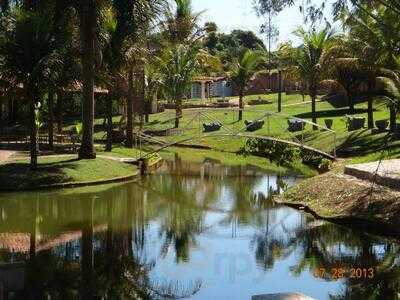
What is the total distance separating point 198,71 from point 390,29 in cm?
3669

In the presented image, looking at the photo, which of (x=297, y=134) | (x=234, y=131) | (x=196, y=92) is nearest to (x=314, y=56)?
(x=297, y=134)

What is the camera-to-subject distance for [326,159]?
3338cm

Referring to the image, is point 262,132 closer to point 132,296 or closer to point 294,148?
point 294,148

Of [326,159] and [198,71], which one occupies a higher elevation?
[198,71]

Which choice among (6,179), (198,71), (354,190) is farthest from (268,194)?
(198,71)

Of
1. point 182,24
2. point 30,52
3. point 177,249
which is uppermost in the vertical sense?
point 182,24

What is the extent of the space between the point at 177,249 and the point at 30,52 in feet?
39.8

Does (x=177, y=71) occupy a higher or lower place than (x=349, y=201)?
higher

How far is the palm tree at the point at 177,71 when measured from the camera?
52.3 m

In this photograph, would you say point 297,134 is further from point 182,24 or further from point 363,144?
point 182,24

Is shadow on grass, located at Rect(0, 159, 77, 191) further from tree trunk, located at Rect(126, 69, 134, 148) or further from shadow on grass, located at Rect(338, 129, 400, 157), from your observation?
shadow on grass, located at Rect(338, 129, 400, 157)

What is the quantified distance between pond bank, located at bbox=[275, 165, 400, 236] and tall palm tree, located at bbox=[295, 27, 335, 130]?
60.6 feet

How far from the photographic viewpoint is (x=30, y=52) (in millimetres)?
25672

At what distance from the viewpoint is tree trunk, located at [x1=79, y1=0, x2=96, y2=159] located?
28953 mm
